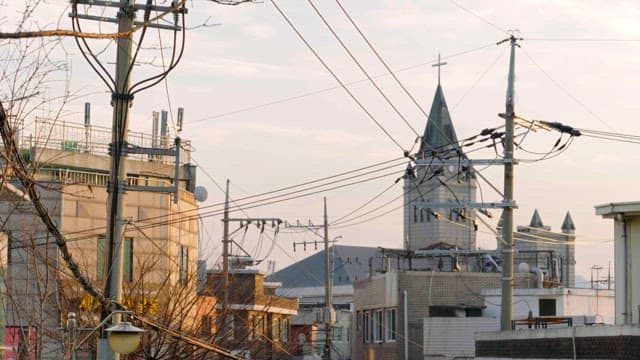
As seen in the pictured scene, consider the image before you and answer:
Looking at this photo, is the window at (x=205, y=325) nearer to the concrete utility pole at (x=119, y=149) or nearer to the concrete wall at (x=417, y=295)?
the concrete utility pole at (x=119, y=149)

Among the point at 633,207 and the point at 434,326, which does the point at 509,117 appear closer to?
the point at 633,207

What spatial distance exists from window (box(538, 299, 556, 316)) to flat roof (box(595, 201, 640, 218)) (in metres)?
18.5

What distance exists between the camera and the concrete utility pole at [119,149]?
1548 centimetres

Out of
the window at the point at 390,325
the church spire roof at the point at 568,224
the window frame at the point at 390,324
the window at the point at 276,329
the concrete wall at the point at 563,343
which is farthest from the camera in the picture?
the church spire roof at the point at 568,224

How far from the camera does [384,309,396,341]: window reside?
51.0m

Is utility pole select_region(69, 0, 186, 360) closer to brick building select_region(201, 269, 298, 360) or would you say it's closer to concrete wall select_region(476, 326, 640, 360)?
brick building select_region(201, 269, 298, 360)

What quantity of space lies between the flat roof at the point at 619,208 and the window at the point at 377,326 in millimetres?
24845

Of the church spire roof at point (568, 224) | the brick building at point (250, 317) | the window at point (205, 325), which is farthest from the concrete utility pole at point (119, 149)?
the church spire roof at point (568, 224)

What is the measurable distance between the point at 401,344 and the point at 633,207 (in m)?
23.5

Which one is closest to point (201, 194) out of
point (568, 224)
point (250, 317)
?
point (250, 317)

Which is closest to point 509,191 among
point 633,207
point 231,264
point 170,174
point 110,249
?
point 633,207

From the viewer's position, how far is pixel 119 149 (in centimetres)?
1580

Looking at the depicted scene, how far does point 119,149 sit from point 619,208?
14.9 meters

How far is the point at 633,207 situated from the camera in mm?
27531
